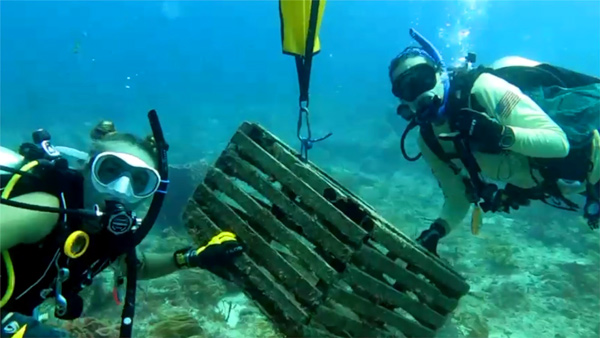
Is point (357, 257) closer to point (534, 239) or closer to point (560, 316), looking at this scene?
point (560, 316)

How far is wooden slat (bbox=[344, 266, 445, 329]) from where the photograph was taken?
11.1 ft

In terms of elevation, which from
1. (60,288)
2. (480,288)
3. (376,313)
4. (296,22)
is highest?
(480,288)

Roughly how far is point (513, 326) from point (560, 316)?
1077 mm

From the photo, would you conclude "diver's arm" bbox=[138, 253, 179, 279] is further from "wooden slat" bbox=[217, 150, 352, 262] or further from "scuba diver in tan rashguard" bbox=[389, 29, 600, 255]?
"scuba diver in tan rashguard" bbox=[389, 29, 600, 255]

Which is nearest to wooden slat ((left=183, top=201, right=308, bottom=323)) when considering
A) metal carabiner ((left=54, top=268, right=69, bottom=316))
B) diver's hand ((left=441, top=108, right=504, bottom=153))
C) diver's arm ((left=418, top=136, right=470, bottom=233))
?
metal carabiner ((left=54, top=268, right=69, bottom=316))

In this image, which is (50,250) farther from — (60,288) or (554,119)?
(554,119)

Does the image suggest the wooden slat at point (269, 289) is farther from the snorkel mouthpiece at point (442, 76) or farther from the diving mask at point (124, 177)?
the snorkel mouthpiece at point (442, 76)

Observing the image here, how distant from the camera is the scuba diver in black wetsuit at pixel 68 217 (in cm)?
245

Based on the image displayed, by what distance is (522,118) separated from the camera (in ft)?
14.2

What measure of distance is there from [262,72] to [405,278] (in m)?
92.5

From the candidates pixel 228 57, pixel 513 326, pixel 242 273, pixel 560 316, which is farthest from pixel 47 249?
pixel 228 57

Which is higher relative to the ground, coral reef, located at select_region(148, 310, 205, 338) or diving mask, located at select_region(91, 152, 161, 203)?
diving mask, located at select_region(91, 152, 161, 203)

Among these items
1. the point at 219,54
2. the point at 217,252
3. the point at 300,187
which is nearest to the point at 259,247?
the point at 217,252

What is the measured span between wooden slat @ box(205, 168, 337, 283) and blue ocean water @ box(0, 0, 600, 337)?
17.7 ft
